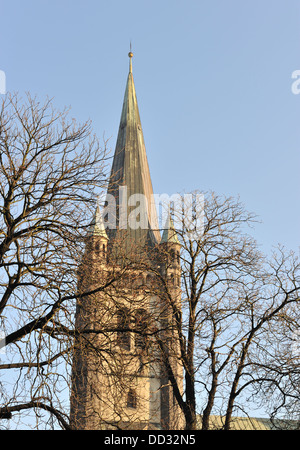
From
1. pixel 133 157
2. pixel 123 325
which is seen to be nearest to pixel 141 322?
pixel 123 325

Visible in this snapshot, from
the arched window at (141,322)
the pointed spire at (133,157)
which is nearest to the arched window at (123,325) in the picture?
the arched window at (141,322)

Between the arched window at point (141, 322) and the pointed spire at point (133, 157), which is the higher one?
the pointed spire at point (133, 157)

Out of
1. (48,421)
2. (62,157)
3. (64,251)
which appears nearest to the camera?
(48,421)

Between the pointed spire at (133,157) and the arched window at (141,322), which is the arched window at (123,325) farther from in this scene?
the pointed spire at (133,157)

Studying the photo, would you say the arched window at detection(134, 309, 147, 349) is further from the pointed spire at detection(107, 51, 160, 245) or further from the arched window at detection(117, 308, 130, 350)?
the pointed spire at detection(107, 51, 160, 245)

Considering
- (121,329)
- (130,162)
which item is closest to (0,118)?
(121,329)

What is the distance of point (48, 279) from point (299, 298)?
696cm

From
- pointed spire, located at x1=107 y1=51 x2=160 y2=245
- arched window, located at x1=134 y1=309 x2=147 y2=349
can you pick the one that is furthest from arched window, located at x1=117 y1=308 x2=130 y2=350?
pointed spire, located at x1=107 y1=51 x2=160 y2=245

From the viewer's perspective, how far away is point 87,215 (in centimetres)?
1154

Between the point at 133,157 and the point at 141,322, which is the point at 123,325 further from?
the point at 133,157

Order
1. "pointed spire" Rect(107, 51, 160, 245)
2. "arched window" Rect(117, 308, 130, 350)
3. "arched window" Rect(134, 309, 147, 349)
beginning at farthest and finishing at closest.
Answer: "pointed spire" Rect(107, 51, 160, 245)
"arched window" Rect(134, 309, 147, 349)
"arched window" Rect(117, 308, 130, 350)

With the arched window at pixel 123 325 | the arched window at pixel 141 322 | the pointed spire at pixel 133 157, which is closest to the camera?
the arched window at pixel 123 325

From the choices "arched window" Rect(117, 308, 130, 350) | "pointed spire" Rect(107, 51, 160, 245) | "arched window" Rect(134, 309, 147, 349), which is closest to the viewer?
"arched window" Rect(117, 308, 130, 350)
